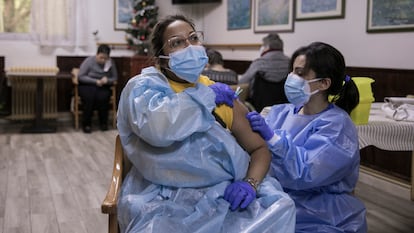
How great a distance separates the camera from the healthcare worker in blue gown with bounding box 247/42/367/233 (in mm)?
1766

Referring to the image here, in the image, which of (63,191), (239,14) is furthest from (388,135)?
(239,14)

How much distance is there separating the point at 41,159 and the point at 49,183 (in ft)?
2.81

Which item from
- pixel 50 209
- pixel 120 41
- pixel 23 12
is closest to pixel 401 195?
pixel 50 209

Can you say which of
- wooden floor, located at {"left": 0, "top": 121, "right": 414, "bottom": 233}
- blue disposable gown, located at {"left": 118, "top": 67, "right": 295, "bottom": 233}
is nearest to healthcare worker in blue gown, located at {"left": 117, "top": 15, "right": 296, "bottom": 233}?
blue disposable gown, located at {"left": 118, "top": 67, "right": 295, "bottom": 233}

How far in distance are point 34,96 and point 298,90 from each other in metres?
5.09

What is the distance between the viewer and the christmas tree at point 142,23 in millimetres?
6680

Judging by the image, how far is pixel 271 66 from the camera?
15.6 feet

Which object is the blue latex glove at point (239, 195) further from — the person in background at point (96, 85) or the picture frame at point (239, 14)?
the person in background at point (96, 85)

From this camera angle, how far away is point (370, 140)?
2.25 metres

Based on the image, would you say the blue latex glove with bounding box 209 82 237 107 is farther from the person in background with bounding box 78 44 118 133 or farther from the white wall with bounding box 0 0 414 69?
the person in background with bounding box 78 44 118 133

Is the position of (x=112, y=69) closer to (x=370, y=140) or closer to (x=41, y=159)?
(x=41, y=159)

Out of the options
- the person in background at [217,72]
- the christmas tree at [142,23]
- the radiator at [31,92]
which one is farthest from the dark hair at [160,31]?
the christmas tree at [142,23]

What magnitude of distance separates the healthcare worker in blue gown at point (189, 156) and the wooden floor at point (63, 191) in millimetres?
1553

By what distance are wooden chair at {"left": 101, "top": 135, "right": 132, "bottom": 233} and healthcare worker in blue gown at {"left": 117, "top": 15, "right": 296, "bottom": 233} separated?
0.08 feet
